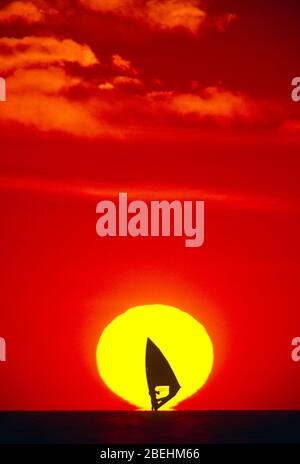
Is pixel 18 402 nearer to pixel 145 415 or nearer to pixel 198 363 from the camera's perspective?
pixel 145 415

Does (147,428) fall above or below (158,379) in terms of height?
below

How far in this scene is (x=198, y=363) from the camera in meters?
5.16

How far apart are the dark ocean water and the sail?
109 mm

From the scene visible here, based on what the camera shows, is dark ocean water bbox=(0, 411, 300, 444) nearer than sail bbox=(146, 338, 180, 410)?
Yes

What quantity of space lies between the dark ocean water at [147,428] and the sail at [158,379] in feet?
0.36

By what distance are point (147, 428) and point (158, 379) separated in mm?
479

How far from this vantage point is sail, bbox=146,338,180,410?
5070 mm

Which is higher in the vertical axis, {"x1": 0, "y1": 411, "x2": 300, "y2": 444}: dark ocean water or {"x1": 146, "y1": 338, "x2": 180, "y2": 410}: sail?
{"x1": 146, "y1": 338, "x2": 180, "y2": 410}: sail

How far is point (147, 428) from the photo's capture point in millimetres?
4656

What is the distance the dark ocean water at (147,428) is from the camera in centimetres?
442

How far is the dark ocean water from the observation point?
442 cm
